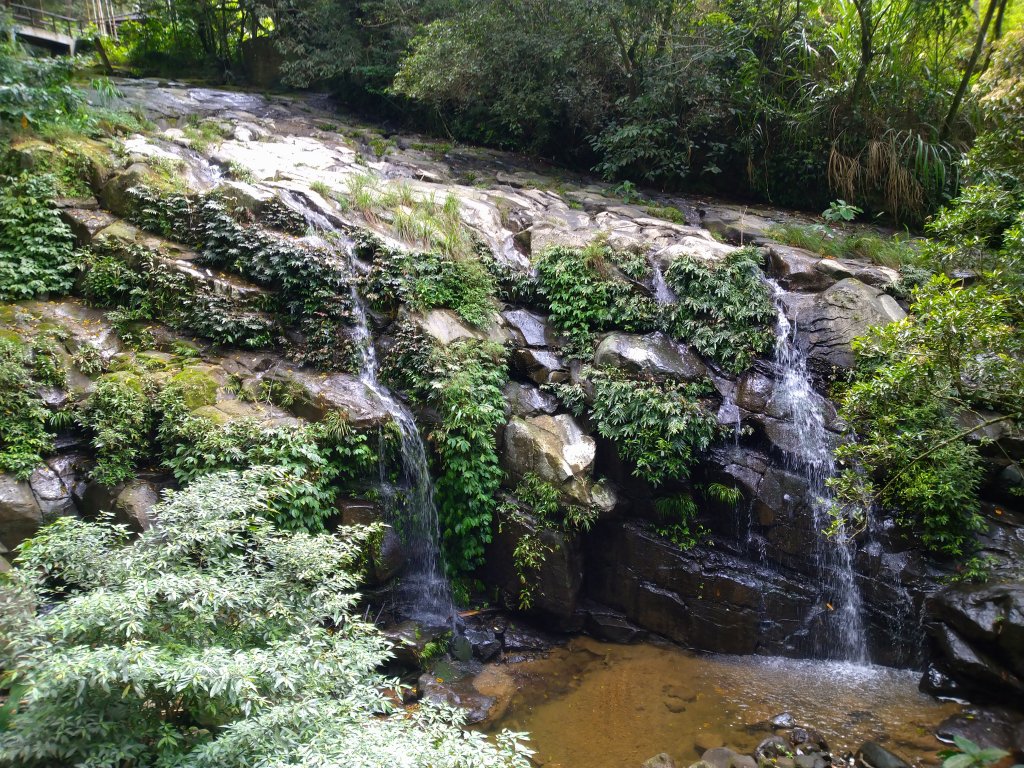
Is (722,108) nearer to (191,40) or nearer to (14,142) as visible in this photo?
(14,142)

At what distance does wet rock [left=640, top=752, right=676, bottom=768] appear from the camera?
216 inches

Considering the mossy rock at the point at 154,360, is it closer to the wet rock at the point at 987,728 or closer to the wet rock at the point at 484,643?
the wet rock at the point at 484,643

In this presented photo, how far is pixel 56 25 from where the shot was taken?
63.0 ft

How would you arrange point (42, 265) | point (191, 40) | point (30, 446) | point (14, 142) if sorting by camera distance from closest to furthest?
1. point (30, 446)
2. point (42, 265)
3. point (14, 142)
4. point (191, 40)

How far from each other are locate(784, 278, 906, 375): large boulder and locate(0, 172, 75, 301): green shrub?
31.6 feet

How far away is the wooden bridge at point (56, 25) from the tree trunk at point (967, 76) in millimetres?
19878

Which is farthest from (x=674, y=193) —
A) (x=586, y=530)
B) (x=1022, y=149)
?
(x=586, y=530)

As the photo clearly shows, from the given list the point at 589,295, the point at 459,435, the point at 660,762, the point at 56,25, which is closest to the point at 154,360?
the point at 459,435

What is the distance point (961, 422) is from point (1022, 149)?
10.0 feet

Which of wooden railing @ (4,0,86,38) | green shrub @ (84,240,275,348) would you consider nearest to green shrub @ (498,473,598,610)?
green shrub @ (84,240,275,348)

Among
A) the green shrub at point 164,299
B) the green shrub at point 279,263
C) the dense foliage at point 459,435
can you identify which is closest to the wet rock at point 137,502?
the green shrub at point 164,299

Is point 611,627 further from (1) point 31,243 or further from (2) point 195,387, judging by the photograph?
(1) point 31,243

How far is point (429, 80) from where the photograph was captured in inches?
523

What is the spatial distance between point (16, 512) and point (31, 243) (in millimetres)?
3922
